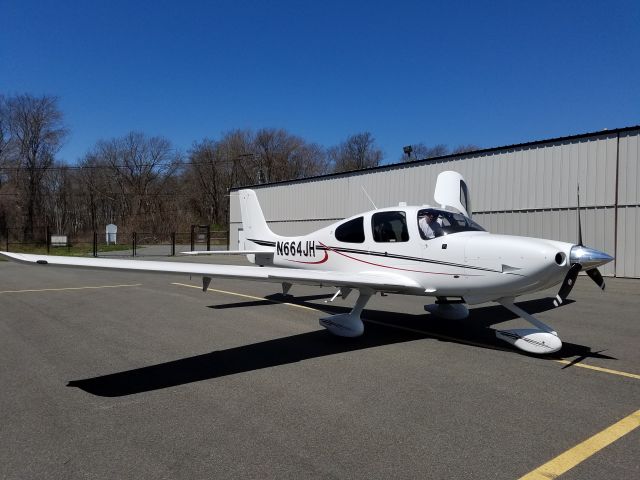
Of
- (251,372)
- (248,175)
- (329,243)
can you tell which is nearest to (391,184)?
(329,243)

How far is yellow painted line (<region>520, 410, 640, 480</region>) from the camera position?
2.92 meters

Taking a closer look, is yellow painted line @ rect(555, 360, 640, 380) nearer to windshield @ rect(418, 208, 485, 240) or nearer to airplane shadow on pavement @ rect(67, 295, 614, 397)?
airplane shadow on pavement @ rect(67, 295, 614, 397)

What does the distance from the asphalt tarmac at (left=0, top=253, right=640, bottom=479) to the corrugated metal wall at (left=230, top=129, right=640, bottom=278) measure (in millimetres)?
8272

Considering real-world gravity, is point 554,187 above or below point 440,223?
above

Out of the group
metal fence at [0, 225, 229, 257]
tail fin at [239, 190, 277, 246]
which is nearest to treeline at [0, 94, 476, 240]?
metal fence at [0, 225, 229, 257]

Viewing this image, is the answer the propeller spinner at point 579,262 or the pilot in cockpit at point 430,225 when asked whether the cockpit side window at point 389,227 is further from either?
the propeller spinner at point 579,262

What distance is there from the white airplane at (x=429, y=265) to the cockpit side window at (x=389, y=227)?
2cm

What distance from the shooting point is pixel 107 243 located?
44.8 metres

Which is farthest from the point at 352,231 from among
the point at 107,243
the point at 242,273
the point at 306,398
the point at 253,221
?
the point at 107,243

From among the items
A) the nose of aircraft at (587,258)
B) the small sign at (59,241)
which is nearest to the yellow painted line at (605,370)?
the nose of aircraft at (587,258)

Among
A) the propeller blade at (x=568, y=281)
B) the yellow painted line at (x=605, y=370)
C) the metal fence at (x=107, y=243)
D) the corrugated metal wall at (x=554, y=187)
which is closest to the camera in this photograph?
the yellow painted line at (x=605, y=370)

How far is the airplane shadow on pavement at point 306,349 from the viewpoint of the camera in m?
4.85

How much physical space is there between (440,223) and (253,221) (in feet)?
18.3

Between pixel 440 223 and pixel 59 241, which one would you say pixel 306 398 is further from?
pixel 59 241
